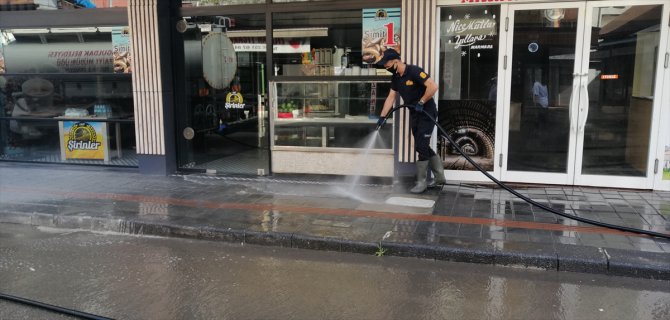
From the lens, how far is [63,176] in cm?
925

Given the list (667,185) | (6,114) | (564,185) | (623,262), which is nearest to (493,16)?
(564,185)

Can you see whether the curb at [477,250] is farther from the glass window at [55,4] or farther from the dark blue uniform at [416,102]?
the glass window at [55,4]

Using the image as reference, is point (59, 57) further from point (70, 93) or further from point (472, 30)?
point (472, 30)

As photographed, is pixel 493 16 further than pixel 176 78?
No

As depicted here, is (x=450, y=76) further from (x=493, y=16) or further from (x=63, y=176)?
(x=63, y=176)

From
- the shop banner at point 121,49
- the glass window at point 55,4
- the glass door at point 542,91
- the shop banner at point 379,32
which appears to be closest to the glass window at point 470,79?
the glass door at point 542,91

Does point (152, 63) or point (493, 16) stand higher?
point (493, 16)

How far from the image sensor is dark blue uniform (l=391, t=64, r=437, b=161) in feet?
23.7

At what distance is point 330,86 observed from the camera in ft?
27.6

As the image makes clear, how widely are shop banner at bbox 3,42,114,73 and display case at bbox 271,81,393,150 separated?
338 cm

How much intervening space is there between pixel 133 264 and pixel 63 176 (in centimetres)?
479

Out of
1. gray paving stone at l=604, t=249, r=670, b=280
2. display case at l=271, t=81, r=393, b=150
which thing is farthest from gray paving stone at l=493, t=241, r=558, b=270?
display case at l=271, t=81, r=393, b=150

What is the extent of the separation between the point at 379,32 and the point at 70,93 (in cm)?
599

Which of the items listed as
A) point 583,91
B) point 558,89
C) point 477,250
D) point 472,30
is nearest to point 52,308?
point 477,250
